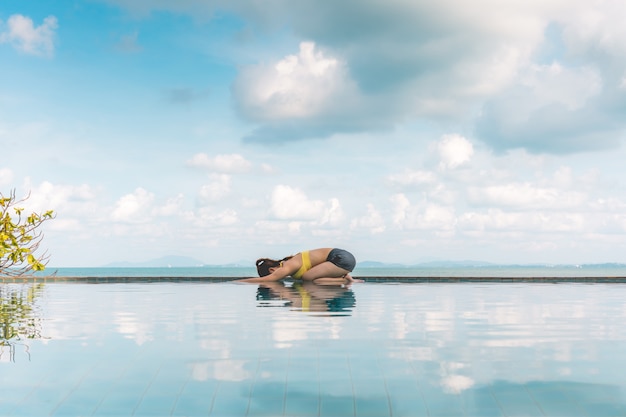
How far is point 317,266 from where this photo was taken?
19297 mm

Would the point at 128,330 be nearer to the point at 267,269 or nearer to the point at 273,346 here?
the point at 273,346

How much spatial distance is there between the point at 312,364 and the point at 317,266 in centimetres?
Answer: 1354

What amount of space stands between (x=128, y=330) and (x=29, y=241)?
563cm

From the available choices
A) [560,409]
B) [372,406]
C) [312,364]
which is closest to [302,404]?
[372,406]

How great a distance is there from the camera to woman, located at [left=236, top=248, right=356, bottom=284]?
63.2 feet

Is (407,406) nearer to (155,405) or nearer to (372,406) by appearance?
(372,406)

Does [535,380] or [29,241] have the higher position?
[29,241]

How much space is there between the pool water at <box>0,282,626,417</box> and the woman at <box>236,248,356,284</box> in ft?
29.2

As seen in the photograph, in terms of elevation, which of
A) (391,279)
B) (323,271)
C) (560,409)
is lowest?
(560,409)

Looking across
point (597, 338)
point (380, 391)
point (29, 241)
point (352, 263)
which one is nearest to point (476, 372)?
point (380, 391)

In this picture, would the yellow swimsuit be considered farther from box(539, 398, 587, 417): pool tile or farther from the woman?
box(539, 398, 587, 417): pool tile

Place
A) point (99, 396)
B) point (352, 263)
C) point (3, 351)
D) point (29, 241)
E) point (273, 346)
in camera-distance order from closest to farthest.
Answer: point (99, 396) → point (3, 351) → point (273, 346) → point (29, 241) → point (352, 263)

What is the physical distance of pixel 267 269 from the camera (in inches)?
802

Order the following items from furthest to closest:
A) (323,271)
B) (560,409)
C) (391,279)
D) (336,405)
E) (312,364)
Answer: (391,279) → (323,271) → (312,364) → (336,405) → (560,409)
